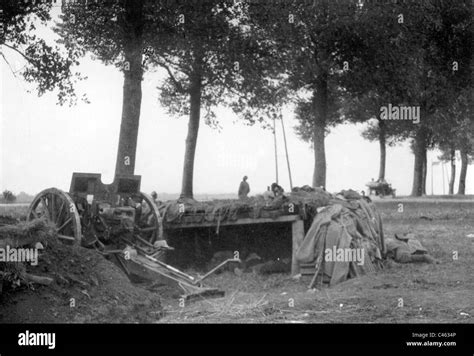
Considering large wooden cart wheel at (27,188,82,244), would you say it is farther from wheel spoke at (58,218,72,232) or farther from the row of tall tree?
the row of tall tree

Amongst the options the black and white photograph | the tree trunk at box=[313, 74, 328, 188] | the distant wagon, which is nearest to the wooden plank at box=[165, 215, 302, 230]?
the black and white photograph

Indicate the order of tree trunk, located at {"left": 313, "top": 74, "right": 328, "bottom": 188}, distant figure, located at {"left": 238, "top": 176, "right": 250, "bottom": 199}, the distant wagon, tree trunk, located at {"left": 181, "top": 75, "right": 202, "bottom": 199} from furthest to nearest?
the distant wagon < tree trunk, located at {"left": 313, "top": 74, "right": 328, "bottom": 188} < distant figure, located at {"left": 238, "top": 176, "right": 250, "bottom": 199} < tree trunk, located at {"left": 181, "top": 75, "right": 202, "bottom": 199}

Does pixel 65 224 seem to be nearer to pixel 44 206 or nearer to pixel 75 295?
pixel 44 206

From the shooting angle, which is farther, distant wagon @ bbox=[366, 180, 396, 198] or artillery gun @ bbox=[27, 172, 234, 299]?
distant wagon @ bbox=[366, 180, 396, 198]

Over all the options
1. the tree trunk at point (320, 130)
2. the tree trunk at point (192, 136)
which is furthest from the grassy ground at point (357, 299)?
the tree trunk at point (320, 130)

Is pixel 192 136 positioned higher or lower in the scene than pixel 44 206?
higher

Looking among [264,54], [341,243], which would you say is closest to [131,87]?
[264,54]

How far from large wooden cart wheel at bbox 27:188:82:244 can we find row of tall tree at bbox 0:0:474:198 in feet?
8.73

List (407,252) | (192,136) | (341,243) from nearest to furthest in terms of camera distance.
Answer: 1. (341,243)
2. (407,252)
3. (192,136)

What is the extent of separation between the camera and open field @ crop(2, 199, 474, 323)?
769cm

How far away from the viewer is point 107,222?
35.3 ft

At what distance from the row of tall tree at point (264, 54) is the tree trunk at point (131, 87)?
22 millimetres

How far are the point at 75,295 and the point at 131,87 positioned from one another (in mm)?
7377
